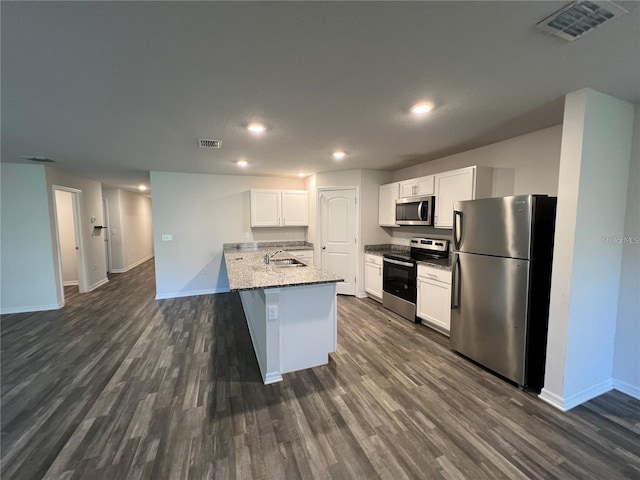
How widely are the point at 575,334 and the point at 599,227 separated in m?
0.89

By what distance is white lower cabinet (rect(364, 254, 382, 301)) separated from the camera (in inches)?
180

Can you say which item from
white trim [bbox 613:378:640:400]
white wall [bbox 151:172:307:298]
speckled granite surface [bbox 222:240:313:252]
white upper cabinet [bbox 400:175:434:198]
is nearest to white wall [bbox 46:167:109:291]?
white wall [bbox 151:172:307:298]

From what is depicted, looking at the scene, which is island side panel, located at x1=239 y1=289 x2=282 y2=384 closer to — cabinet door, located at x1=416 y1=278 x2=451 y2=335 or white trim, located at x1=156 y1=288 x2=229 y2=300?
cabinet door, located at x1=416 y1=278 x2=451 y2=335

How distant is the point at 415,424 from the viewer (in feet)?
6.41

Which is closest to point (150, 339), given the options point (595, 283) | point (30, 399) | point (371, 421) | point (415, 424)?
point (30, 399)

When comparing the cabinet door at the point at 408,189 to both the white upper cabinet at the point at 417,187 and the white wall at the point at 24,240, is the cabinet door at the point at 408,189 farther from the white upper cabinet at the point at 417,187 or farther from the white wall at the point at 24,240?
the white wall at the point at 24,240

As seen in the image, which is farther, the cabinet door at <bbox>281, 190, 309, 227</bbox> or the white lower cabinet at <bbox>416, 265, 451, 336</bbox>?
the cabinet door at <bbox>281, 190, 309, 227</bbox>

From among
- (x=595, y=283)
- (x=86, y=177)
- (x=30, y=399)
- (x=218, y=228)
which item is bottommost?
(x=30, y=399)

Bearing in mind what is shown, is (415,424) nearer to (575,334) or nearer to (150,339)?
(575,334)

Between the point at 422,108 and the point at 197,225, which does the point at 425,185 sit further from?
the point at 197,225

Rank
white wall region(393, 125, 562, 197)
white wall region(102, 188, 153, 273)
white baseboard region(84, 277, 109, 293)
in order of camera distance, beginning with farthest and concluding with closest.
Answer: white wall region(102, 188, 153, 273) → white baseboard region(84, 277, 109, 293) → white wall region(393, 125, 562, 197)

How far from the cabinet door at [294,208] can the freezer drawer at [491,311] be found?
3409 mm

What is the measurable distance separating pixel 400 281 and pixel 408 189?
1469 mm

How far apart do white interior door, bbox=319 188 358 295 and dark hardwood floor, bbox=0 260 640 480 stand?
187cm
